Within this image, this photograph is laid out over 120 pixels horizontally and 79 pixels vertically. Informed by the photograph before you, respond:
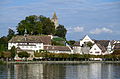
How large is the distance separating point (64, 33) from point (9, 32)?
803 inches

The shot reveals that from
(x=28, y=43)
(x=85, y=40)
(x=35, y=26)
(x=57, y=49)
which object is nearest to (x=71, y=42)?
(x=85, y=40)

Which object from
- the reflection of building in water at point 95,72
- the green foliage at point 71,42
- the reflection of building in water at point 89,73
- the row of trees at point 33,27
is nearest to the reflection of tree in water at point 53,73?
the reflection of building in water at point 89,73

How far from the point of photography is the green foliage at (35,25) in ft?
378

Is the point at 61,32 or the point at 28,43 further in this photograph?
the point at 61,32

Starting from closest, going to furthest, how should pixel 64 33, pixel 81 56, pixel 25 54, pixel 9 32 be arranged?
1. pixel 25 54
2. pixel 81 56
3. pixel 9 32
4. pixel 64 33

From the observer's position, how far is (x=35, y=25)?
117 meters

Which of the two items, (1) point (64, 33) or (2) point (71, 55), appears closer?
(2) point (71, 55)

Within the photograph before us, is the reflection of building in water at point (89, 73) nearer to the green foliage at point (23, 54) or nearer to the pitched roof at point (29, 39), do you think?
the green foliage at point (23, 54)

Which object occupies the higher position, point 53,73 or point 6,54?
point 6,54

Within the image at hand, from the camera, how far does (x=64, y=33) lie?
137125 millimetres

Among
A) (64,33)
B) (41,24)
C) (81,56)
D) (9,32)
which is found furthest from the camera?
(64,33)

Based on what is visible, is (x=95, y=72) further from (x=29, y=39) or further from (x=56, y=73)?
(x=29, y=39)

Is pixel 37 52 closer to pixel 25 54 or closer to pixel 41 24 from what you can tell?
pixel 25 54

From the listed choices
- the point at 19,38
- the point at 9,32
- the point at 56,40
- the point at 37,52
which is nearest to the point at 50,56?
the point at 37,52
